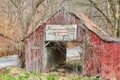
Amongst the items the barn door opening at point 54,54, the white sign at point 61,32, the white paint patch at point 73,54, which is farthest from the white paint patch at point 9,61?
the white paint patch at point 73,54

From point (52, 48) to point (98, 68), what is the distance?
4060 millimetres

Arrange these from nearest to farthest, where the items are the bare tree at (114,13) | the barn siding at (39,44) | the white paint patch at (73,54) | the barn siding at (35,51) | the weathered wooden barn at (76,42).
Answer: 1. the weathered wooden barn at (76,42)
2. the barn siding at (39,44)
3. the barn siding at (35,51)
4. the bare tree at (114,13)
5. the white paint patch at (73,54)

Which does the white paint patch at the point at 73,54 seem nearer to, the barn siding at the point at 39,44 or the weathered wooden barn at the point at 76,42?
the weathered wooden barn at the point at 76,42

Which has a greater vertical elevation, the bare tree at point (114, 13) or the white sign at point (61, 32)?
the bare tree at point (114, 13)

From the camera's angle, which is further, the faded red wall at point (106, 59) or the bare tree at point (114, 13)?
the bare tree at point (114, 13)

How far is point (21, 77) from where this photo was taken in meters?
16.3

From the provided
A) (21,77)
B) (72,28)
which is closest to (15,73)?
(21,77)

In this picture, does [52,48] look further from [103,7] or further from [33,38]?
[103,7]

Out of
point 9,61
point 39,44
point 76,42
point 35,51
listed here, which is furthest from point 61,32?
point 9,61

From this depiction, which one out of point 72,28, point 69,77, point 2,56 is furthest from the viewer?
point 2,56

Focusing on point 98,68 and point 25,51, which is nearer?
point 98,68

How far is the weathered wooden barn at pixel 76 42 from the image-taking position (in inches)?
706

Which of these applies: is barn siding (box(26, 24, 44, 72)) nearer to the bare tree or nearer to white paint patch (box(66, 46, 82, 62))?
the bare tree

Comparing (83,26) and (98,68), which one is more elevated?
(83,26)
